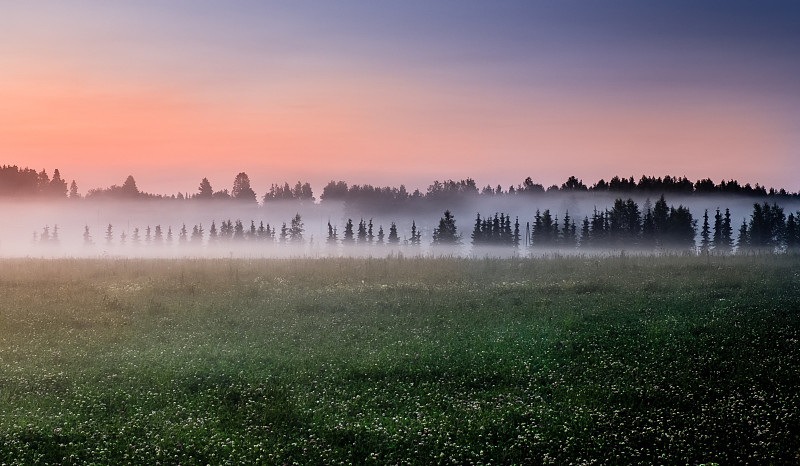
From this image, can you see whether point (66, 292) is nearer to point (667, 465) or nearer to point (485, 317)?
point (485, 317)

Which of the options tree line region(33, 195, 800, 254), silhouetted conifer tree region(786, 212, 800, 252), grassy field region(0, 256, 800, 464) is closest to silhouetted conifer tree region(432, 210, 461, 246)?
tree line region(33, 195, 800, 254)

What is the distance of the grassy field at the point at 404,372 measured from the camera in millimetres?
13570

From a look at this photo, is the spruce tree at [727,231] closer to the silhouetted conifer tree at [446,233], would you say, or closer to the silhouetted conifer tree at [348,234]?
the silhouetted conifer tree at [446,233]

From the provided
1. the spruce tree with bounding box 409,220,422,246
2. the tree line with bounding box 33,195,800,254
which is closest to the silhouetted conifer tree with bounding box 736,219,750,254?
the tree line with bounding box 33,195,800,254

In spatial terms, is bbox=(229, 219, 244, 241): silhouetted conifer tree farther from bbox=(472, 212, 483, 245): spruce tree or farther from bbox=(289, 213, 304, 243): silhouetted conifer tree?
bbox=(472, 212, 483, 245): spruce tree

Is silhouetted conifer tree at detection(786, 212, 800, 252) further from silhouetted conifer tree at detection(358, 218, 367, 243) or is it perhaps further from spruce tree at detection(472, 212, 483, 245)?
silhouetted conifer tree at detection(358, 218, 367, 243)

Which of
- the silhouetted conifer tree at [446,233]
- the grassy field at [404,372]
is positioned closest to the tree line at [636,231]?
the silhouetted conifer tree at [446,233]

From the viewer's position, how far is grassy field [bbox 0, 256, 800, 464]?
13.6m

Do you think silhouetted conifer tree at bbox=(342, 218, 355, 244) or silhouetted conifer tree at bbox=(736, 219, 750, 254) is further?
silhouetted conifer tree at bbox=(342, 218, 355, 244)

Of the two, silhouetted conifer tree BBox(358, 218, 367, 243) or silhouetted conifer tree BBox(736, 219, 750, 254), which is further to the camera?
silhouetted conifer tree BBox(358, 218, 367, 243)

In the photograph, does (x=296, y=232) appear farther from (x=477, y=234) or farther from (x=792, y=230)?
(x=792, y=230)

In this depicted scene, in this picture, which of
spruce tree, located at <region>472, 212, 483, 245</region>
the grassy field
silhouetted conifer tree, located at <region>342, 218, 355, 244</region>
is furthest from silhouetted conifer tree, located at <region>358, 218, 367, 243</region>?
the grassy field

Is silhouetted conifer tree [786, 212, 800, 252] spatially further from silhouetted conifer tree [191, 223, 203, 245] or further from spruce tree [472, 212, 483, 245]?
silhouetted conifer tree [191, 223, 203, 245]

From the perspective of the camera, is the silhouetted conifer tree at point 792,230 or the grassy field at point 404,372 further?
the silhouetted conifer tree at point 792,230
